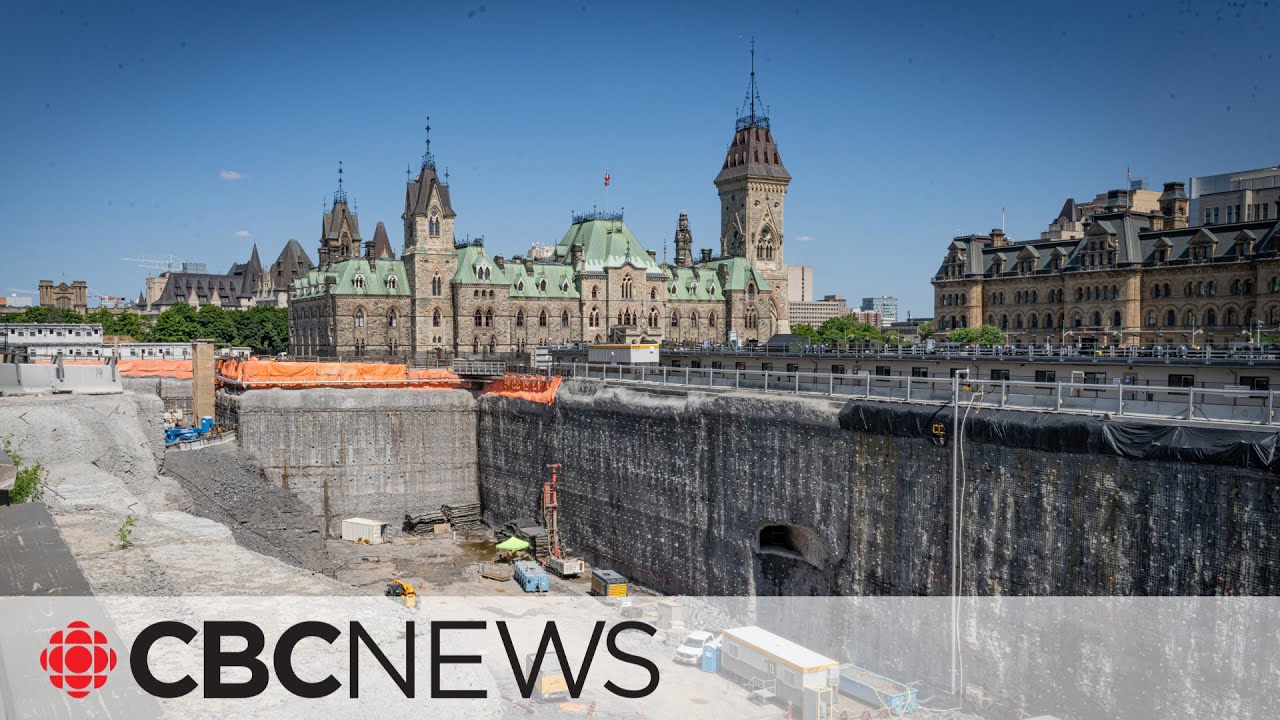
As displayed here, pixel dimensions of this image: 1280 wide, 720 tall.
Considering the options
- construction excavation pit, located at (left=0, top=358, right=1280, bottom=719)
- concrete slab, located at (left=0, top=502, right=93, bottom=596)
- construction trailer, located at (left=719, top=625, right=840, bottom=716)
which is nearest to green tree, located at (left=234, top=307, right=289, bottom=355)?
construction excavation pit, located at (left=0, top=358, right=1280, bottom=719)

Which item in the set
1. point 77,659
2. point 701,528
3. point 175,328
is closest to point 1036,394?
point 701,528

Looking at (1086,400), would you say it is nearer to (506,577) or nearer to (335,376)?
(506,577)

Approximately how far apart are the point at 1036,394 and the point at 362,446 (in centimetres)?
3321

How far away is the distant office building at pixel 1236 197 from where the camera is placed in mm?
75188

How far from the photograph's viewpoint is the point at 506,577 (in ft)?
124

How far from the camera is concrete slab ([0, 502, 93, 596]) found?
1420 cm

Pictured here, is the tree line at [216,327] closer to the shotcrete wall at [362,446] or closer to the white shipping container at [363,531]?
the shotcrete wall at [362,446]

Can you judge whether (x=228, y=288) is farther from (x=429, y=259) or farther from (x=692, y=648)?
(x=692, y=648)

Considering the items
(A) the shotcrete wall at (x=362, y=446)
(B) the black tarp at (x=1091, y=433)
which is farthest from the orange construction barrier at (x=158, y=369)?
(B) the black tarp at (x=1091, y=433)

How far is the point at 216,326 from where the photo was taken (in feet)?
351

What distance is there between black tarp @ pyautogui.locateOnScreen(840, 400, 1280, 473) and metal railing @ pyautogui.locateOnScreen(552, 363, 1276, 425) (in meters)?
0.51

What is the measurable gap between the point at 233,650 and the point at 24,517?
749 centimetres

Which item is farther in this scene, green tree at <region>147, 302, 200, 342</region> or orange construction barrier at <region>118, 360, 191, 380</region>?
green tree at <region>147, 302, 200, 342</region>

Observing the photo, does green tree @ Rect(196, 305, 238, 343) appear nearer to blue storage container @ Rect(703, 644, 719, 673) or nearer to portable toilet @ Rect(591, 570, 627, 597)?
portable toilet @ Rect(591, 570, 627, 597)
